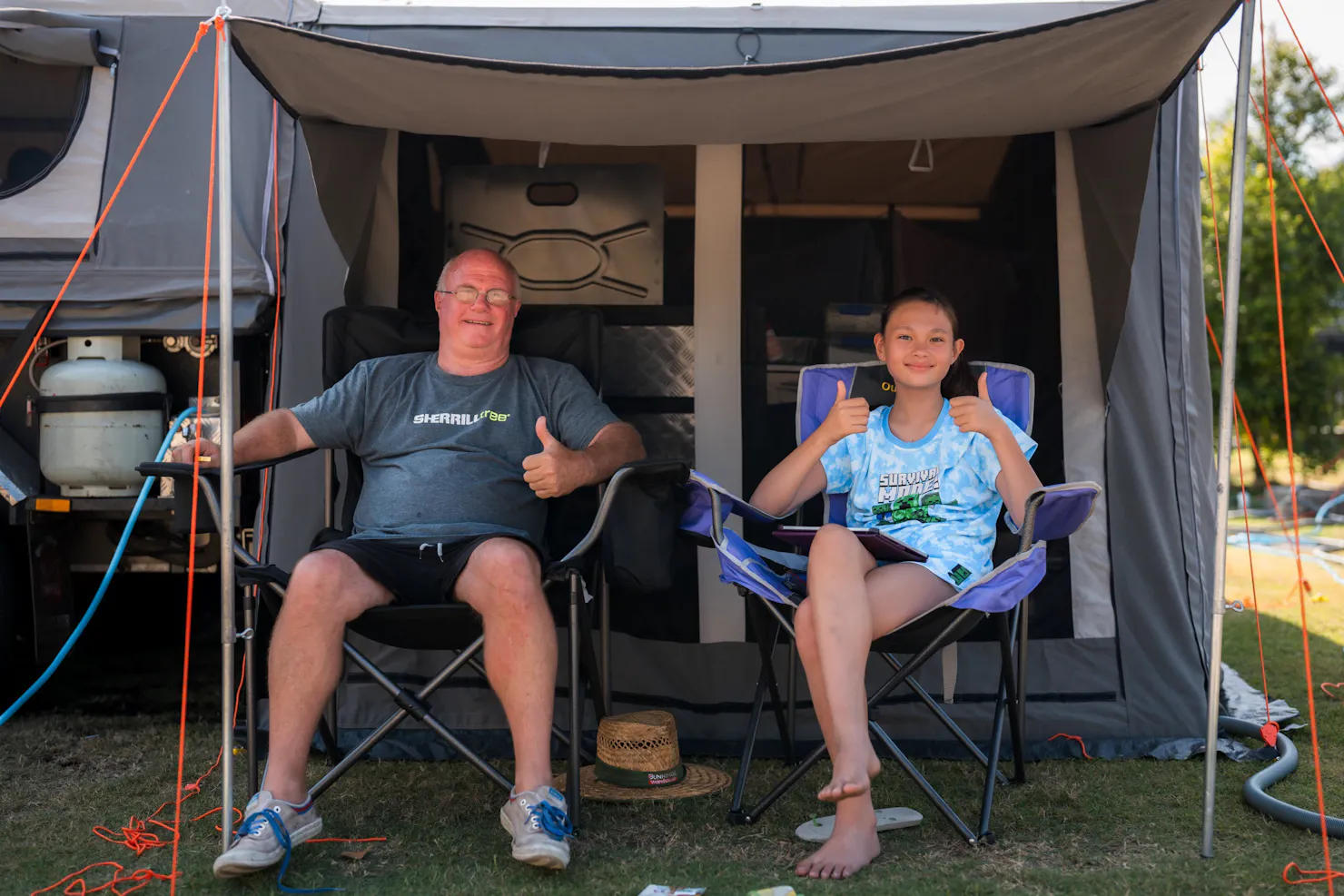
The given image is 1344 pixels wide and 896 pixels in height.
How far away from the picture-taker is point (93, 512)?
3094mm

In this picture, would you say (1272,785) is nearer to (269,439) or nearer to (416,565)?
(416,565)

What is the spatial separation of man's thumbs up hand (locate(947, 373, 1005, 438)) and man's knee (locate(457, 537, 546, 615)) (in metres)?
0.87

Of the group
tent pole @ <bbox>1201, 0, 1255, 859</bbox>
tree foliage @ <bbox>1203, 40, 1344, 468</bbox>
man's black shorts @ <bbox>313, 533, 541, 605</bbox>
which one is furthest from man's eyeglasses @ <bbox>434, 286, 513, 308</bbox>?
tree foliage @ <bbox>1203, 40, 1344, 468</bbox>

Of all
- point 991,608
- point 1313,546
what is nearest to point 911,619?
point 991,608

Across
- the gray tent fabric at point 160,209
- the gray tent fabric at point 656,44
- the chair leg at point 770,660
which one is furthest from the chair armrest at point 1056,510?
the gray tent fabric at point 160,209

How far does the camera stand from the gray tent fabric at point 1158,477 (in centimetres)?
292

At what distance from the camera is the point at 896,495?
8.23 feet

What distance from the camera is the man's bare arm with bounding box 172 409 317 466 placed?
248cm

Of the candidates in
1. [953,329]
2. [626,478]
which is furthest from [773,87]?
[626,478]

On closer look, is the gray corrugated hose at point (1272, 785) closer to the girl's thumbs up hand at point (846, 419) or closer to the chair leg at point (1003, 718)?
the chair leg at point (1003, 718)

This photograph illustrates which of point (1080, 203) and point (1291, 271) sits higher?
point (1291, 271)

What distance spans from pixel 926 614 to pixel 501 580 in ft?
2.57

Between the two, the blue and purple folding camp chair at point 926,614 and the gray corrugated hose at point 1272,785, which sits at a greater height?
the blue and purple folding camp chair at point 926,614

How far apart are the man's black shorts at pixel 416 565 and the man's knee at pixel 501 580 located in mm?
34
